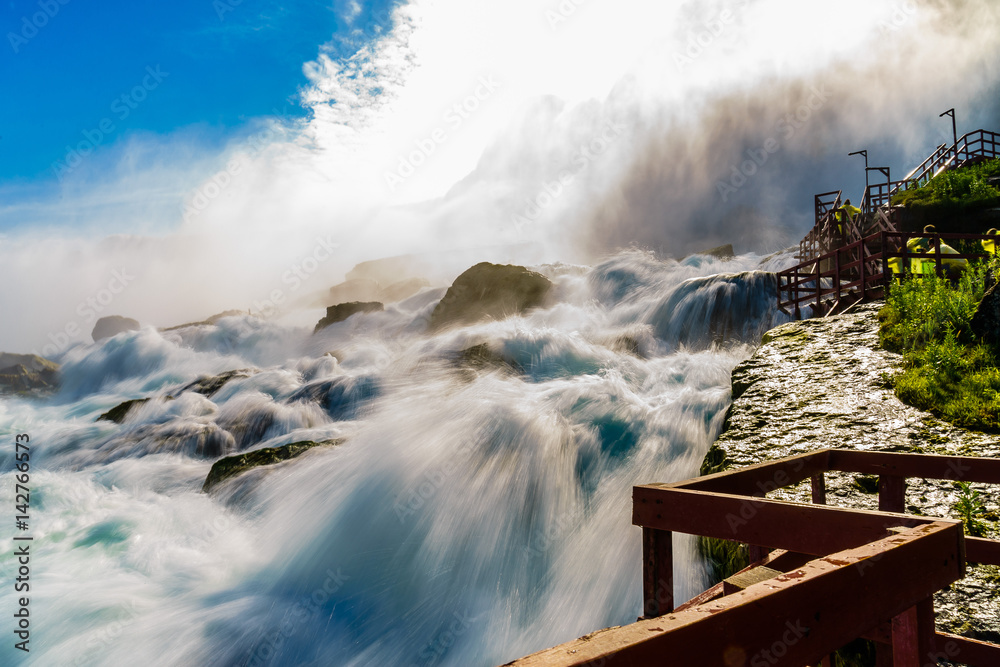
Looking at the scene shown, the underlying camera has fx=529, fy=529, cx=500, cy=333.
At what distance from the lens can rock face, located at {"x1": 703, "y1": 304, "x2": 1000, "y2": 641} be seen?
3.57m

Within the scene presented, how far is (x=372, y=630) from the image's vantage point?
6125 millimetres

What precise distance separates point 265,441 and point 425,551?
26.2 ft

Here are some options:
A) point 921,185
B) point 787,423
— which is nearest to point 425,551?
point 787,423

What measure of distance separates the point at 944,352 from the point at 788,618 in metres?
Result: 7.45

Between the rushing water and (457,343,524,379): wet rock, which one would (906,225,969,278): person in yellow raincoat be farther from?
(457,343,524,379): wet rock

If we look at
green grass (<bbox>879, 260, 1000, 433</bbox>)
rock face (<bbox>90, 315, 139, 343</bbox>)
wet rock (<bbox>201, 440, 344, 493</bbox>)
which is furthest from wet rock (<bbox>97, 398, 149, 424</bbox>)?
rock face (<bbox>90, 315, 139, 343</bbox>)

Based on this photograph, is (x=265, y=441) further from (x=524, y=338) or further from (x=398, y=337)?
(x=398, y=337)

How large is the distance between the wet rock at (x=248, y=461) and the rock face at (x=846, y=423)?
787 centimetres

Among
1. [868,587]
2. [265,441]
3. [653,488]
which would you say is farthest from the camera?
[265,441]

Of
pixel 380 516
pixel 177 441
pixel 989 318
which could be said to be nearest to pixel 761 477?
pixel 380 516

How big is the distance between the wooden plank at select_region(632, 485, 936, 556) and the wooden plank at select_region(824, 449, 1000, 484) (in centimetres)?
149

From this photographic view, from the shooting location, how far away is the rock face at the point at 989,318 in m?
6.77

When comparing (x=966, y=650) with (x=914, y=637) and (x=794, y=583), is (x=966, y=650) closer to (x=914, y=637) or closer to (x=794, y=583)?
(x=914, y=637)

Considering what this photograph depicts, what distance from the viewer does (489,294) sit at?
3139cm
